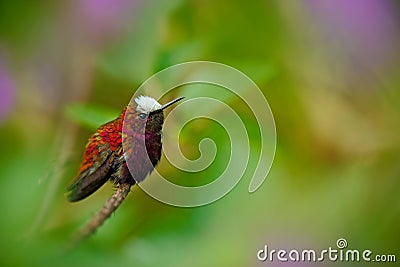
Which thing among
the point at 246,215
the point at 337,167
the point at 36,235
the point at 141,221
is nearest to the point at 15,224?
the point at 36,235

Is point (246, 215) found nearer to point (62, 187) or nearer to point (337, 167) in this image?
point (337, 167)

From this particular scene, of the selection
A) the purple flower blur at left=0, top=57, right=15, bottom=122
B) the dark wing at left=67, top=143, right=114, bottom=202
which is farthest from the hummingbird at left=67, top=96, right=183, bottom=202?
the purple flower blur at left=0, top=57, right=15, bottom=122

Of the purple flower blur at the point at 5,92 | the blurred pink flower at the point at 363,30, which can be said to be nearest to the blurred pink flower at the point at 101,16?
the purple flower blur at the point at 5,92

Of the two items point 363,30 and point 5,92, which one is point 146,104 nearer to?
point 5,92

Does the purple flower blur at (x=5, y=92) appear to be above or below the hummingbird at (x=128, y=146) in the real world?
above

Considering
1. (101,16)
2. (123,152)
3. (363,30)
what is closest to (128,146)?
(123,152)

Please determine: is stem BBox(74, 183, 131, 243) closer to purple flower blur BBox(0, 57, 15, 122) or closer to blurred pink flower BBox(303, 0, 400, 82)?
purple flower blur BBox(0, 57, 15, 122)

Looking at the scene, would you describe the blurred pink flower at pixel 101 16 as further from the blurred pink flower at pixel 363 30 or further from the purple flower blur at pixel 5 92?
the blurred pink flower at pixel 363 30
